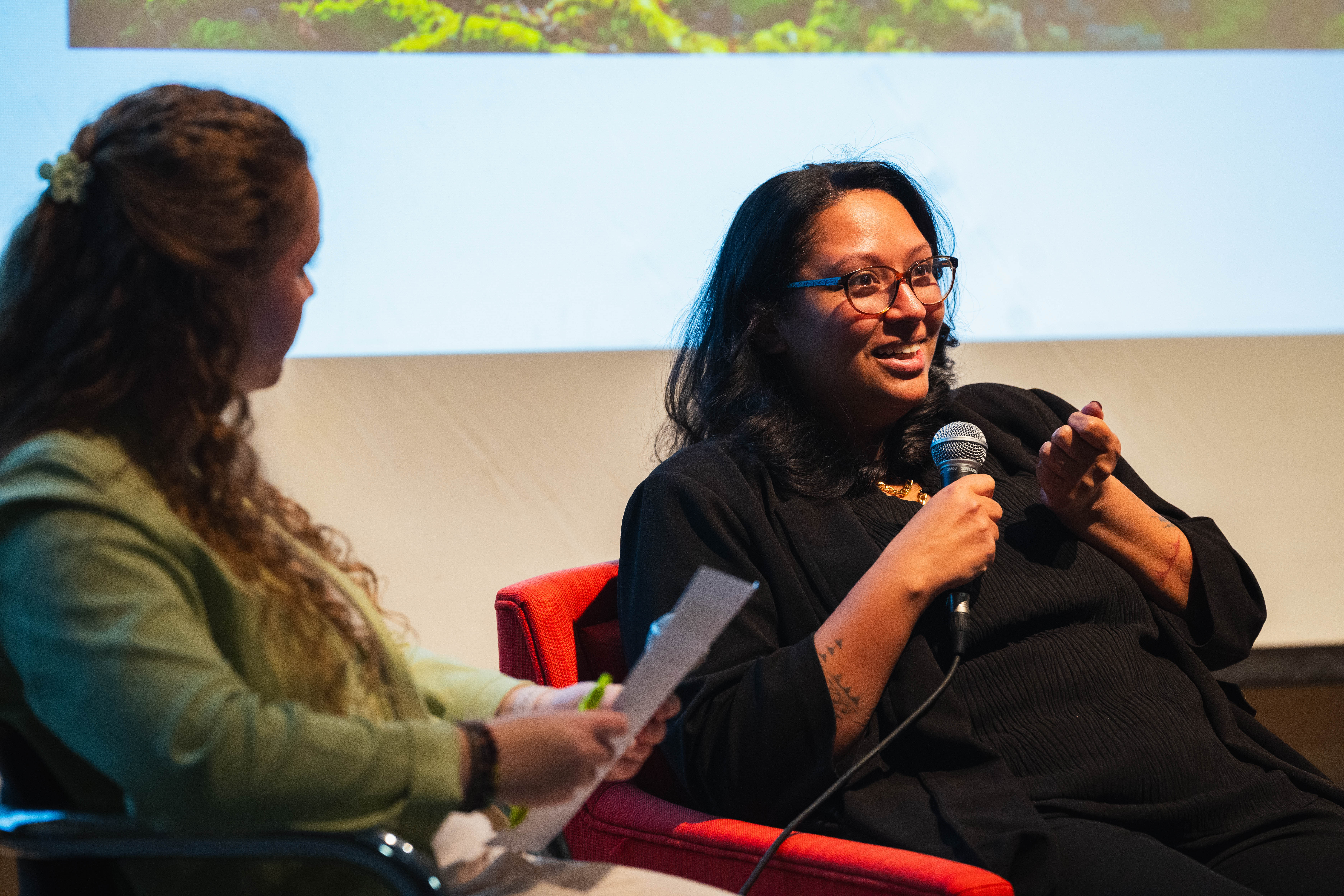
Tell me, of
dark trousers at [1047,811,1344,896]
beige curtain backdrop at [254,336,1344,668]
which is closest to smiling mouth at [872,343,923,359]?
dark trousers at [1047,811,1344,896]

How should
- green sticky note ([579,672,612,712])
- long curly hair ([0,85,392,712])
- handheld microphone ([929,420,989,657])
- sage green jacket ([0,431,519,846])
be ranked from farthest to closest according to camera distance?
handheld microphone ([929,420,989,657]) → green sticky note ([579,672,612,712]) → long curly hair ([0,85,392,712]) → sage green jacket ([0,431,519,846])

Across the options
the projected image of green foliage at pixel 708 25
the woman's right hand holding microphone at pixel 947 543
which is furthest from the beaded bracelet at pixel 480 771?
the projected image of green foliage at pixel 708 25

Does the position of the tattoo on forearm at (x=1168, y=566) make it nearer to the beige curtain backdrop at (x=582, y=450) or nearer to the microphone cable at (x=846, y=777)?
the microphone cable at (x=846, y=777)

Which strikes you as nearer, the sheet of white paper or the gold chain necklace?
the sheet of white paper

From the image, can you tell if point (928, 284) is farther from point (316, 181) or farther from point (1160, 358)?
point (1160, 358)

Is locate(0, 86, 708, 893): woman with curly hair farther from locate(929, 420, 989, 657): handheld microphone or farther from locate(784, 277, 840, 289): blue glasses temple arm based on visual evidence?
locate(784, 277, 840, 289): blue glasses temple arm

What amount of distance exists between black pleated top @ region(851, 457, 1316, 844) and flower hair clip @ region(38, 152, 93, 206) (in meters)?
1.06

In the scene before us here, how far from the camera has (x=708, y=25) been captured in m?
2.58

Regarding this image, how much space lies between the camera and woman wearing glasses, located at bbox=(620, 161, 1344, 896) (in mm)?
1231

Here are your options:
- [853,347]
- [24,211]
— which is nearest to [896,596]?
[853,347]

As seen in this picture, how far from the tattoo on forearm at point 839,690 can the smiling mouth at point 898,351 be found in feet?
1.62

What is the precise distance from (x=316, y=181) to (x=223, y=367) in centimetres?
19

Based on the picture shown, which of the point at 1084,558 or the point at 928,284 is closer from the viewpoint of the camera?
the point at 1084,558

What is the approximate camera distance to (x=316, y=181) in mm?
914
